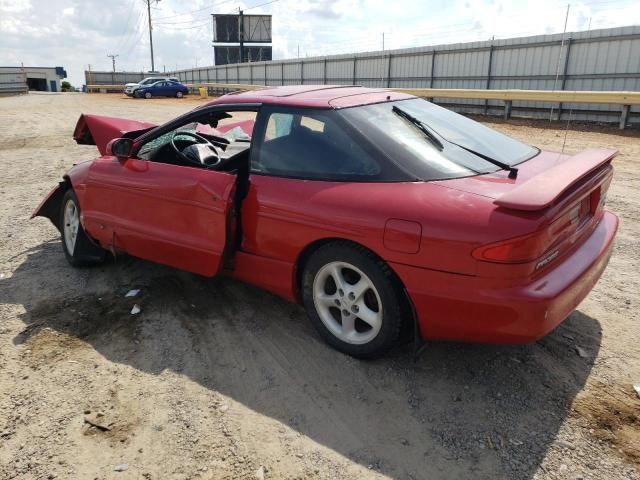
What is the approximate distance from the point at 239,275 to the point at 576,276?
7.08ft

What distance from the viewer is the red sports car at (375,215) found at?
2561mm

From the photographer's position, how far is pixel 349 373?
3070mm

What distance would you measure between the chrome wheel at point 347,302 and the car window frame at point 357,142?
0.52 m

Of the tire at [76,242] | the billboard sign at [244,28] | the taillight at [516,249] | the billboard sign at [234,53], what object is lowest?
the tire at [76,242]

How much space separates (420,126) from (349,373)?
1645mm

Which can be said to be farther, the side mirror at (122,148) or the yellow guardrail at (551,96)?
the yellow guardrail at (551,96)

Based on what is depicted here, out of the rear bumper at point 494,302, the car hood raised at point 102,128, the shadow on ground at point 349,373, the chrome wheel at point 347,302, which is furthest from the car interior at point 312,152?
the car hood raised at point 102,128

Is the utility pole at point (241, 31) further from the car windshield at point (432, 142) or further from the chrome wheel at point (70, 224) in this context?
the car windshield at point (432, 142)

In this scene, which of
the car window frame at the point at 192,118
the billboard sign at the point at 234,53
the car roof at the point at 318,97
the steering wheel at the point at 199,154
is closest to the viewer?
the car roof at the point at 318,97

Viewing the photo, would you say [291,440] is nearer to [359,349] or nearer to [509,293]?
[359,349]

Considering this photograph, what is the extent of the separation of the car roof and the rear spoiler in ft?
4.17

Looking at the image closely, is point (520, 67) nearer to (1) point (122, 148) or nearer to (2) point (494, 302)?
(1) point (122, 148)

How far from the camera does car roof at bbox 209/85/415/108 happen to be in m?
3.43

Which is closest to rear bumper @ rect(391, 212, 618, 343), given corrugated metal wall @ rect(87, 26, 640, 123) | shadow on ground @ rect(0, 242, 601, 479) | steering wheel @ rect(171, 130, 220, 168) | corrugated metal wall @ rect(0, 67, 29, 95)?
shadow on ground @ rect(0, 242, 601, 479)
